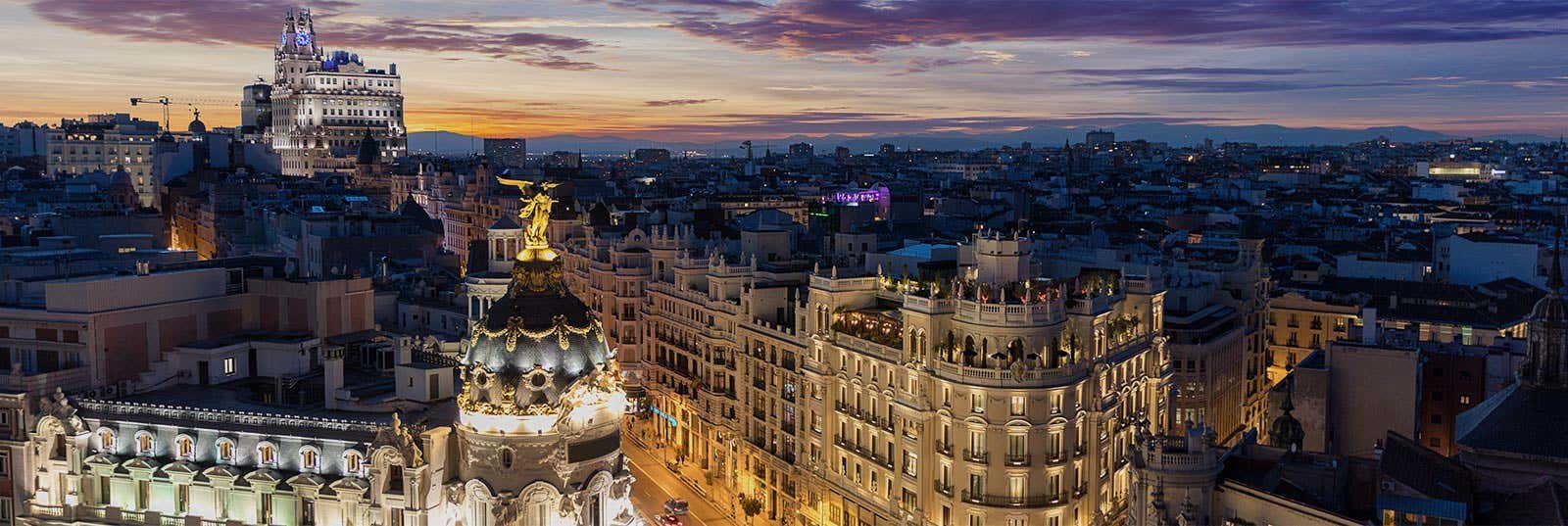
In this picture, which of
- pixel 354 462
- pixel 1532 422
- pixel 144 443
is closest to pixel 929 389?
pixel 1532 422

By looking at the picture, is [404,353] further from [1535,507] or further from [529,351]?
[1535,507]

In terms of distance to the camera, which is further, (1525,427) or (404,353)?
(404,353)

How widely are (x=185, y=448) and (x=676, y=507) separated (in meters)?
40.0

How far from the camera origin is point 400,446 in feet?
152

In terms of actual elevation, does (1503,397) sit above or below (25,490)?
above

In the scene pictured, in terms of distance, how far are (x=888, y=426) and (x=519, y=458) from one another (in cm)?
3965

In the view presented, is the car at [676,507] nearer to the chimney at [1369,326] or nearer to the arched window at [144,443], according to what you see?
the arched window at [144,443]

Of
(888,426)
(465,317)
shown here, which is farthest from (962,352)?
(465,317)

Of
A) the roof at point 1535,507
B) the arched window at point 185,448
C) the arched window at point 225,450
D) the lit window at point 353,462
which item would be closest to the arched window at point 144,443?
the arched window at point 185,448

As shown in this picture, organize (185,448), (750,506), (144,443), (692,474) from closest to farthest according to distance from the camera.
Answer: (185,448) → (144,443) → (750,506) → (692,474)

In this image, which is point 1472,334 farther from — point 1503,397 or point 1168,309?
point 1503,397

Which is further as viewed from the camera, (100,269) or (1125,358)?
(100,269)

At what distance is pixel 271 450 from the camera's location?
171ft

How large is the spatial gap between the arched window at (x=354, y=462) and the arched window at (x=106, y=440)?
37.2ft
